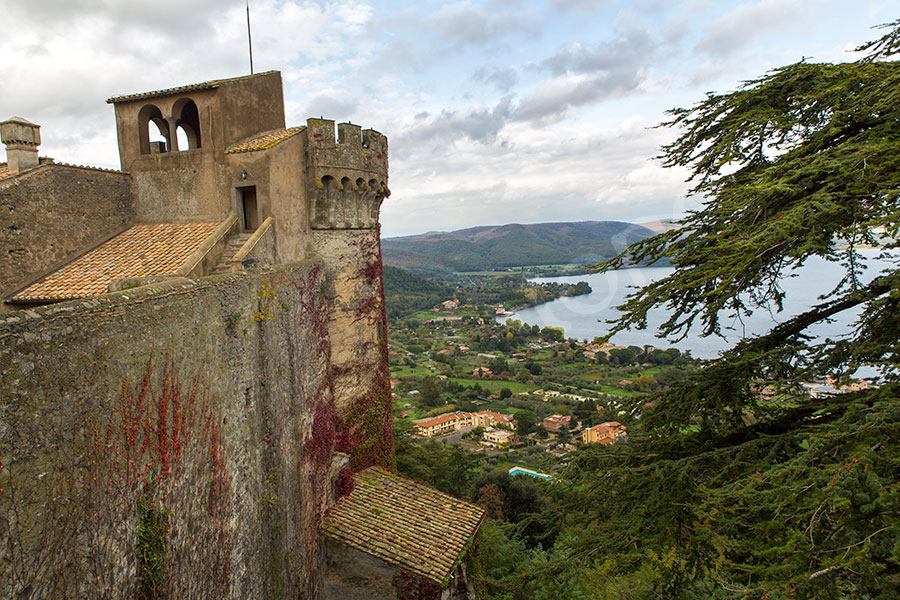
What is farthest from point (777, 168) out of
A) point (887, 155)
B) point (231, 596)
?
point (231, 596)

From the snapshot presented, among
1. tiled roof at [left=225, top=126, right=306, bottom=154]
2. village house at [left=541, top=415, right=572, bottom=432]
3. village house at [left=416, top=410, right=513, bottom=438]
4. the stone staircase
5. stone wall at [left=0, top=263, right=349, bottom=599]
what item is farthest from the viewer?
village house at [left=416, top=410, right=513, bottom=438]

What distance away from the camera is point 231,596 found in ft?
21.5

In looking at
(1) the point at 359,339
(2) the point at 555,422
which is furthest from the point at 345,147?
(2) the point at 555,422

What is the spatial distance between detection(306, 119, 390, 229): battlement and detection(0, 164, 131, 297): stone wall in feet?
15.4

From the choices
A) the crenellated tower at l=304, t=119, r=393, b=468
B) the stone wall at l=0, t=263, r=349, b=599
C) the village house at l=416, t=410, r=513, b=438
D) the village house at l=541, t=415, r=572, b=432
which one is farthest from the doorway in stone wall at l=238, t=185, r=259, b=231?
the village house at l=541, t=415, r=572, b=432

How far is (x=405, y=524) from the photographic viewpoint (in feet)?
34.2

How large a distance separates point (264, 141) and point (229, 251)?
8.64 ft

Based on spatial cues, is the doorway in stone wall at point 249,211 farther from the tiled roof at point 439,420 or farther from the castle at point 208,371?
Result: the tiled roof at point 439,420

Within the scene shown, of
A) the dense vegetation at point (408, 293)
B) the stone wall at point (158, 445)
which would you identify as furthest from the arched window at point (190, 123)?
the dense vegetation at point (408, 293)

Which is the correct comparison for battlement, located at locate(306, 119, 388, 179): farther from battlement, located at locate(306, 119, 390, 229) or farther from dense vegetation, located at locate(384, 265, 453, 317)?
dense vegetation, located at locate(384, 265, 453, 317)

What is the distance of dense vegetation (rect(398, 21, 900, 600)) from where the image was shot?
A: 3492mm

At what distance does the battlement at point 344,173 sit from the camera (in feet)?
38.6

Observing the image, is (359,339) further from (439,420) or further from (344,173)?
(439,420)

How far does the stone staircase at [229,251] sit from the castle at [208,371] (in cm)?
6
